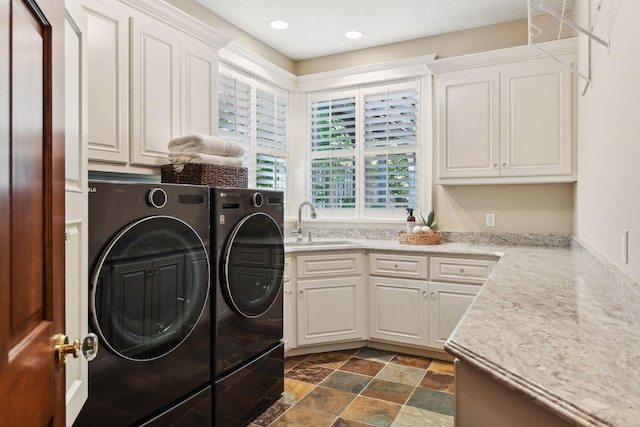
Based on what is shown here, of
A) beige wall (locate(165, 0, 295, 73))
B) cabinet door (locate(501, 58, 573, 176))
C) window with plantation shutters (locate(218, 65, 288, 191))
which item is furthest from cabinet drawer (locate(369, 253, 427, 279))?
beige wall (locate(165, 0, 295, 73))

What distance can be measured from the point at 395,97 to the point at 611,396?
336 centimetres

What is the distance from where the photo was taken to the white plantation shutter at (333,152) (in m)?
3.99

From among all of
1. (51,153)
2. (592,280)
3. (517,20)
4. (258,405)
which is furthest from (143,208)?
(517,20)

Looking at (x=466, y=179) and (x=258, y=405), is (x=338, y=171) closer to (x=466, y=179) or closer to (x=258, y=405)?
(x=466, y=179)

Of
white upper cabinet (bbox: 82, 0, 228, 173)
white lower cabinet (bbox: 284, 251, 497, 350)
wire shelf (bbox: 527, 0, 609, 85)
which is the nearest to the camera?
wire shelf (bbox: 527, 0, 609, 85)

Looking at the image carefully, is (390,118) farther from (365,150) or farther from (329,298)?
(329,298)

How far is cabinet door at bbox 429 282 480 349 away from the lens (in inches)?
119

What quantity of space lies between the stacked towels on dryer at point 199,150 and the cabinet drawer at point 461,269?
168cm

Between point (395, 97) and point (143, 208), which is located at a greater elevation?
point (395, 97)

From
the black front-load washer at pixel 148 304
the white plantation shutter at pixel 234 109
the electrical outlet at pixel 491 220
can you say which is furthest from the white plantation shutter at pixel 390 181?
the black front-load washer at pixel 148 304

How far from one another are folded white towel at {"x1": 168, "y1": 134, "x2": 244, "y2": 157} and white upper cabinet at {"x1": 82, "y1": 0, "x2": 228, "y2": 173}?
0.11 meters

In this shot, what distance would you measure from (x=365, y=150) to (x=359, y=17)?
1.15 meters

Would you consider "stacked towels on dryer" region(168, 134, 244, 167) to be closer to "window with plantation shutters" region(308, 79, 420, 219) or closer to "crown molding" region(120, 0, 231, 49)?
"crown molding" region(120, 0, 231, 49)

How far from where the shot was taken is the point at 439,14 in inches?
127
